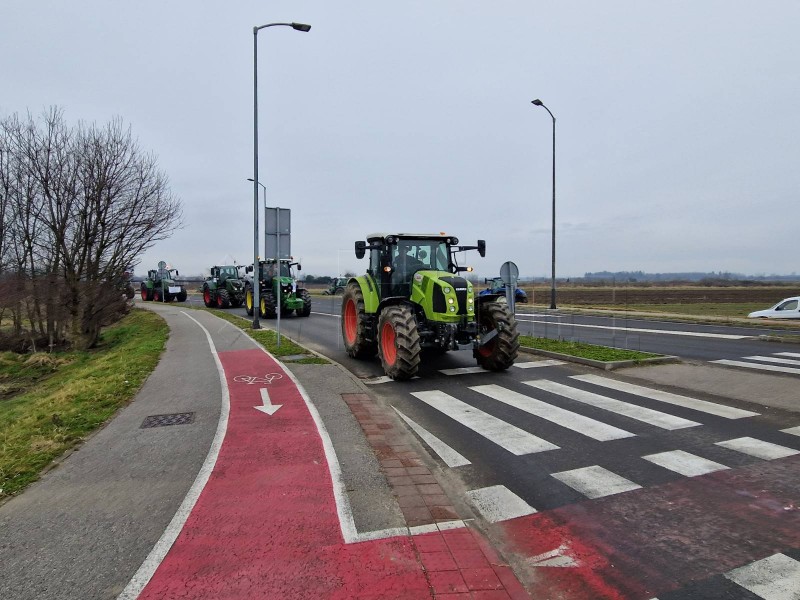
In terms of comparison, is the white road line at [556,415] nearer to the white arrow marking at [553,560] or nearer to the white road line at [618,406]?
the white road line at [618,406]

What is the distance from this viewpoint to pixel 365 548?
11.7ft

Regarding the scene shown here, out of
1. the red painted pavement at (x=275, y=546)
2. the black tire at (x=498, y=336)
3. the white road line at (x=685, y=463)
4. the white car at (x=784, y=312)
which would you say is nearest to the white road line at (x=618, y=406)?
the black tire at (x=498, y=336)

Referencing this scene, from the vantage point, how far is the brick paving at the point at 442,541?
3152 millimetres

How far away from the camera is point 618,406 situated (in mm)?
7465

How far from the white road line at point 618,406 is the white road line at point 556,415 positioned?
0.60m

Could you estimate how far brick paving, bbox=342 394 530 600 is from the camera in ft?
10.3

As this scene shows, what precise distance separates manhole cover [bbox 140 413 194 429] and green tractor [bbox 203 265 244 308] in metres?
24.7

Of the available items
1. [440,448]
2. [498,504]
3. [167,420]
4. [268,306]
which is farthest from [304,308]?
[498,504]

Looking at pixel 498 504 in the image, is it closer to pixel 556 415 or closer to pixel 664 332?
pixel 556 415

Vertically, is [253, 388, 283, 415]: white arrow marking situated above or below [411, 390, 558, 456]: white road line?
above

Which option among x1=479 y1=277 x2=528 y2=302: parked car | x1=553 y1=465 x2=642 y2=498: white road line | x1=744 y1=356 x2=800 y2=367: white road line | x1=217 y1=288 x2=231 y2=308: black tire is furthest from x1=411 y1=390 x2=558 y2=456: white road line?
x1=217 y1=288 x2=231 y2=308: black tire

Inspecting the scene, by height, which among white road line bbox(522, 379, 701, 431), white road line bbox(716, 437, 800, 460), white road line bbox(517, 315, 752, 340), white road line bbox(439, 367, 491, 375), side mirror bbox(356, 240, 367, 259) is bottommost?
white road line bbox(716, 437, 800, 460)

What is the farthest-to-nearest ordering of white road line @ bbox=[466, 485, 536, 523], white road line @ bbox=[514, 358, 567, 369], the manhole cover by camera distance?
1. white road line @ bbox=[514, 358, 567, 369]
2. the manhole cover
3. white road line @ bbox=[466, 485, 536, 523]

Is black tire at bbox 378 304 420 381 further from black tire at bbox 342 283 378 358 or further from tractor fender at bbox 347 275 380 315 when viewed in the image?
black tire at bbox 342 283 378 358
